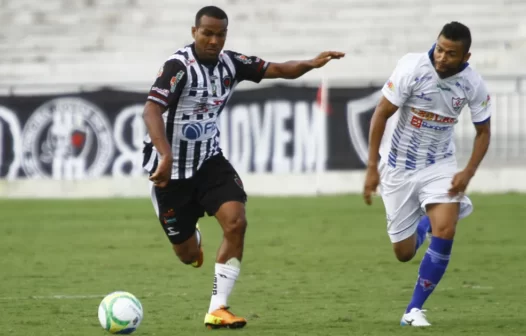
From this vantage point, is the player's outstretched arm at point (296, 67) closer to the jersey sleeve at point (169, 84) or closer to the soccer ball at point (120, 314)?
the jersey sleeve at point (169, 84)

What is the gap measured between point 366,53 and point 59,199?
27.3ft

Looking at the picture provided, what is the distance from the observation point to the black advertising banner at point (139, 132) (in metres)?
19.8

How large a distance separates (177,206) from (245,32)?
61.3ft

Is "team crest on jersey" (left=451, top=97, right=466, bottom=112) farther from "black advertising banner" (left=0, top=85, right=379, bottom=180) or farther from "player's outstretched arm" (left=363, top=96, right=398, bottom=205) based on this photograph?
"black advertising banner" (left=0, top=85, right=379, bottom=180)

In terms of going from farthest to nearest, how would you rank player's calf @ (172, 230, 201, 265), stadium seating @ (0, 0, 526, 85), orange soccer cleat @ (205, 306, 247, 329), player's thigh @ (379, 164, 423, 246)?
stadium seating @ (0, 0, 526, 85) < player's calf @ (172, 230, 201, 265) < player's thigh @ (379, 164, 423, 246) < orange soccer cleat @ (205, 306, 247, 329)

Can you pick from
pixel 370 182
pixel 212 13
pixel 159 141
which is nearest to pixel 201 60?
pixel 212 13

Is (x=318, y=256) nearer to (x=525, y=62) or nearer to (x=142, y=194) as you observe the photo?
(x=142, y=194)

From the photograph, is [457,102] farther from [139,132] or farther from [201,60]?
[139,132]

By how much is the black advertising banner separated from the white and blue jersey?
37.7 ft

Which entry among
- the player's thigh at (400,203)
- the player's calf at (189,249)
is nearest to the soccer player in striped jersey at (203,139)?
the player's calf at (189,249)

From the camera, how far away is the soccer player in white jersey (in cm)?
766

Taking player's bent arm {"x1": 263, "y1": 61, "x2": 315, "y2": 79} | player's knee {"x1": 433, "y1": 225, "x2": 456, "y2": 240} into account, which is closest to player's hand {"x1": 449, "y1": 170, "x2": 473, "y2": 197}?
player's knee {"x1": 433, "y1": 225, "x2": 456, "y2": 240}

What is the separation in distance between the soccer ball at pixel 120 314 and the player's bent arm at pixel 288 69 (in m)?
2.01

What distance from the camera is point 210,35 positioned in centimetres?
769
